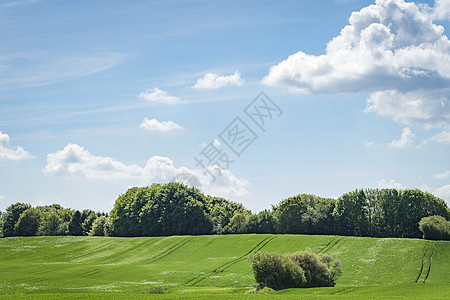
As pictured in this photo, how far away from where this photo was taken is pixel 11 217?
15538 centimetres

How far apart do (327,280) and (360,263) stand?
1846 centimetres

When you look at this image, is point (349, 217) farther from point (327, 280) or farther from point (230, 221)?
point (327, 280)

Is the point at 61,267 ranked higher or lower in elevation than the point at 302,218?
lower

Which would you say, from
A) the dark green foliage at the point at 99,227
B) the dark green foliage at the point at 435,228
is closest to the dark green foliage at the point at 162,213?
the dark green foliage at the point at 99,227

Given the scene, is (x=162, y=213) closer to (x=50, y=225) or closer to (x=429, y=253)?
(x=50, y=225)

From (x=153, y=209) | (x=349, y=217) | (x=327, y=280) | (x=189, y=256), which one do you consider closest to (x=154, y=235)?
(x=153, y=209)

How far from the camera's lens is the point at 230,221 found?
12775 cm

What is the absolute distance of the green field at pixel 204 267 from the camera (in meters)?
56.1

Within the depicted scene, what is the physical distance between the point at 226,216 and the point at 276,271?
75.5m

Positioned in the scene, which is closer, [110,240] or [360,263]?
[360,263]

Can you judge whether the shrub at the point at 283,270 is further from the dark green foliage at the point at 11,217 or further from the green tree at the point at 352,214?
the dark green foliage at the point at 11,217

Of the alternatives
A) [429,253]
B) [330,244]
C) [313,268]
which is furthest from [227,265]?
[429,253]

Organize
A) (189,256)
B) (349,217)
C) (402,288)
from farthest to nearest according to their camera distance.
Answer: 1. (349,217)
2. (189,256)
3. (402,288)

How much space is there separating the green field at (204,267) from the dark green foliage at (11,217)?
3770 centimetres
